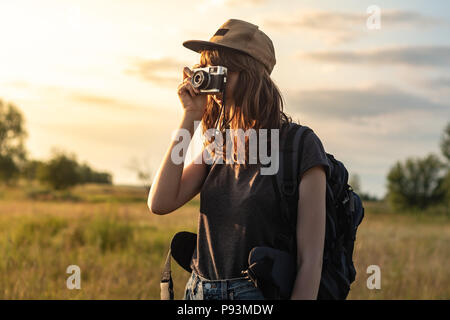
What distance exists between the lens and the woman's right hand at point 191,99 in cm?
224

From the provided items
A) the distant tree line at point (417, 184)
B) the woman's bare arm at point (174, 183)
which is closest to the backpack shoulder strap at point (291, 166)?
the woman's bare arm at point (174, 183)

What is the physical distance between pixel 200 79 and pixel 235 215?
67cm

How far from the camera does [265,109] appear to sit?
2.13m

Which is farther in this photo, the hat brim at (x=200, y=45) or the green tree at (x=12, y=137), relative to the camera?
the green tree at (x=12, y=137)

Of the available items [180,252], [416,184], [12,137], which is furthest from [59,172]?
[180,252]

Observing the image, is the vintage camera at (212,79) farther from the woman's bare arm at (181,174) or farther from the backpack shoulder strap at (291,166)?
the backpack shoulder strap at (291,166)

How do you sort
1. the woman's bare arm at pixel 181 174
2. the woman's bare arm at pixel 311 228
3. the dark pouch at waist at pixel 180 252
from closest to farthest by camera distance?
the woman's bare arm at pixel 311 228 < the woman's bare arm at pixel 181 174 < the dark pouch at waist at pixel 180 252

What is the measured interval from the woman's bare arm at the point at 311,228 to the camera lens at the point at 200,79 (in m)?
0.64

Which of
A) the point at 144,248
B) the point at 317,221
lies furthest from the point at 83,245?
the point at 317,221

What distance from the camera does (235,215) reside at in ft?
6.66

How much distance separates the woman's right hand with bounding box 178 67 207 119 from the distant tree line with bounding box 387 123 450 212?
48.4 meters

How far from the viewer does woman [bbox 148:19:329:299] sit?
1890 millimetres
